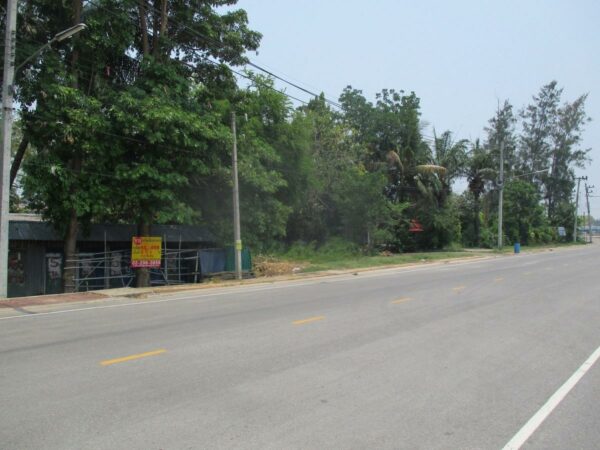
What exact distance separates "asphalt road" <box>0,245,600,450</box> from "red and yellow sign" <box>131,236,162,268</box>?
26.0ft

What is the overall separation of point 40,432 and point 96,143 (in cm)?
1569

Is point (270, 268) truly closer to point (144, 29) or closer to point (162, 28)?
point (162, 28)

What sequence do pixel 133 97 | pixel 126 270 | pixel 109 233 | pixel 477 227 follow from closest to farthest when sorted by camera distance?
pixel 133 97 < pixel 109 233 < pixel 126 270 < pixel 477 227

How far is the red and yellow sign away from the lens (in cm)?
2056

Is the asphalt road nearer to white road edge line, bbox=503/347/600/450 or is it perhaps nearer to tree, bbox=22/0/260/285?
white road edge line, bbox=503/347/600/450

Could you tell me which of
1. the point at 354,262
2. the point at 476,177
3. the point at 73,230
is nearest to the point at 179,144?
the point at 73,230

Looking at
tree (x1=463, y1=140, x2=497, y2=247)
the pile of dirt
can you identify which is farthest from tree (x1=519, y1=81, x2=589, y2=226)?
the pile of dirt

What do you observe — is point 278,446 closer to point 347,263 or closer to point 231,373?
point 231,373

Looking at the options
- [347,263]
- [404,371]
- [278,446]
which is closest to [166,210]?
[347,263]

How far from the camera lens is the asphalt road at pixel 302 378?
4754mm

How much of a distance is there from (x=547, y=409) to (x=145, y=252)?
17506 mm

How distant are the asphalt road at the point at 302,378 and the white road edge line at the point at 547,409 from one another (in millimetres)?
25

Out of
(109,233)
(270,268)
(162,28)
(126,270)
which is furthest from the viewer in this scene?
(270,268)

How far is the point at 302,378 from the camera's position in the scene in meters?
6.50
